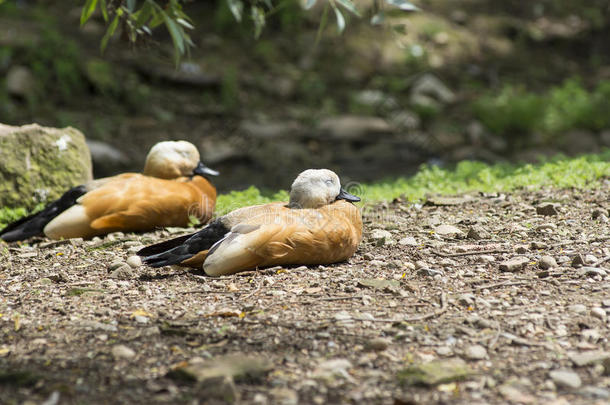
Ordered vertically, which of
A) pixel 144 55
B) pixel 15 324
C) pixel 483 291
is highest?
pixel 144 55

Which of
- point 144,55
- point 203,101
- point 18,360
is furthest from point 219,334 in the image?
point 144,55

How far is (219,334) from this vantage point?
341 cm

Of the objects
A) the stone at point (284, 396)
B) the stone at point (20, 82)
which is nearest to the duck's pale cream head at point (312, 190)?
the stone at point (284, 396)

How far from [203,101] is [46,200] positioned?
6444mm

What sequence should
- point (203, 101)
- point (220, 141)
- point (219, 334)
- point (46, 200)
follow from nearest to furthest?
point (219, 334) < point (46, 200) < point (220, 141) < point (203, 101)

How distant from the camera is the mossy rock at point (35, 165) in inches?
258

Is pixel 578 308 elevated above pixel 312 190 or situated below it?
below

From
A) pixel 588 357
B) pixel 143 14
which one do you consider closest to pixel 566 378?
pixel 588 357

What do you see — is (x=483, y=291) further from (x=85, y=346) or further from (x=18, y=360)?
(x=18, y=360)

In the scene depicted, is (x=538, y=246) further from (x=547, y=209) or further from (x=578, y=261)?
(x=547, y=209)

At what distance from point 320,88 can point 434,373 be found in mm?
10858

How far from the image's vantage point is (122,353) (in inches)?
125

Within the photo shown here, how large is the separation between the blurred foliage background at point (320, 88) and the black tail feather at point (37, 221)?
177 inches

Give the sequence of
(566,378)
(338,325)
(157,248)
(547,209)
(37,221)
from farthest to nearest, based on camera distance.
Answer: (37,221) < (547,209) < (157,248) < (338,325) < (566,378)
